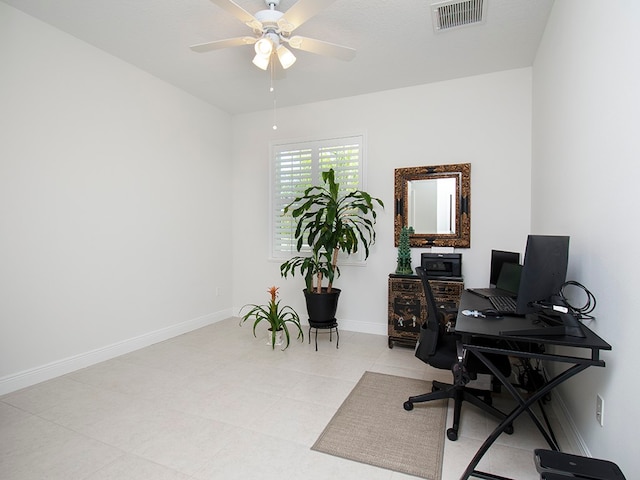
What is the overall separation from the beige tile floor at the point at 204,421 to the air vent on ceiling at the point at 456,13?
9.70 feet

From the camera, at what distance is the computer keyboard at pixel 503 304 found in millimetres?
2180

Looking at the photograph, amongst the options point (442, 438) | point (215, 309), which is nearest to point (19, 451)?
point (442, 438)

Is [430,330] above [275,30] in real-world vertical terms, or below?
below

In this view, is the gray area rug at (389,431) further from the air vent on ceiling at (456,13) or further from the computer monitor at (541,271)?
the air vent on ceiling at (456,13)

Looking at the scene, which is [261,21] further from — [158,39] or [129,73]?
[129,73]

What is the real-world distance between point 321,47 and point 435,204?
85.3 inches

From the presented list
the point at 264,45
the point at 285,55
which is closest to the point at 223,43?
the point at 264,45

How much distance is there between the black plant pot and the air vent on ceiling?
108 inches

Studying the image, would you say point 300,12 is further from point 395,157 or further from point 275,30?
point 395,157

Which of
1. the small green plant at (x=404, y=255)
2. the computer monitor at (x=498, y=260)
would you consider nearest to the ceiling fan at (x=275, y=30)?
the small green plant at (x=404, y=255)

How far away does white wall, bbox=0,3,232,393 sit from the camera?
2.73 metres

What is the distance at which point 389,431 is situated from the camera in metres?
2.20

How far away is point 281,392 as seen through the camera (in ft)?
8.96

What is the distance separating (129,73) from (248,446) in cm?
368
